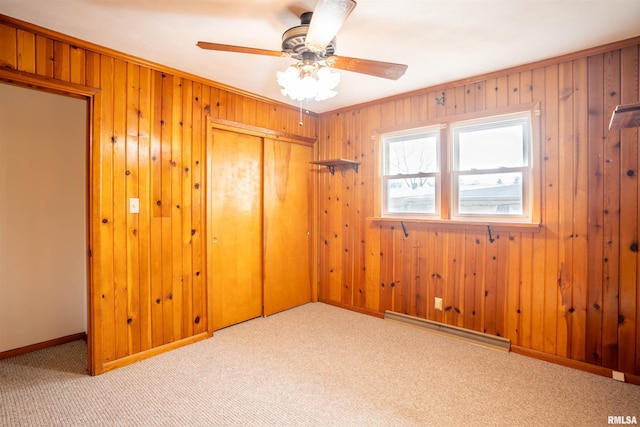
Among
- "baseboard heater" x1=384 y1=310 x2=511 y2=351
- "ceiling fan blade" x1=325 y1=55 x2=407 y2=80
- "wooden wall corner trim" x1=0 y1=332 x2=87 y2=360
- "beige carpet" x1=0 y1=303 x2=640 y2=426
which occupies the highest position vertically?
"ceiling fan blade" x1=325 y1=55 x2=407 y2=80

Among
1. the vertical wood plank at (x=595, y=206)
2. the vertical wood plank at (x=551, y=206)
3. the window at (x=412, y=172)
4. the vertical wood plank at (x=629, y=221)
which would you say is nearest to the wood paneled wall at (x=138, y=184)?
the window at (x=412, y=172)

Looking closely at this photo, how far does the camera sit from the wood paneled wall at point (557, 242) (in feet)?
7.79

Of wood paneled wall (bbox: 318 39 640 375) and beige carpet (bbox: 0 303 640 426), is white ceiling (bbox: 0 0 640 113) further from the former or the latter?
beige carpet (bbox: 0 303 640 426)

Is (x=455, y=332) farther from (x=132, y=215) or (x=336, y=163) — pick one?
(x=132, y=215)

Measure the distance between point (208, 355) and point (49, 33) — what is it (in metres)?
2.65

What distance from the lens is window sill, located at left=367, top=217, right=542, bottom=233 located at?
2721 millimetres

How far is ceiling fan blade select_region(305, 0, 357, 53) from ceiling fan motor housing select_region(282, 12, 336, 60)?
0.25 m

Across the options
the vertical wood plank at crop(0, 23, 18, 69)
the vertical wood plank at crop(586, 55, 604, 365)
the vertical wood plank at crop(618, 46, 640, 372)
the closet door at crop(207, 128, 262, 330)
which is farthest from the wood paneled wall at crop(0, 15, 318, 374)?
the vertical wood plank at crop(618, 46, 640, 372)

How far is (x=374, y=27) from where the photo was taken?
2170 millimetres

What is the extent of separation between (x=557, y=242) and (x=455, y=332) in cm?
121

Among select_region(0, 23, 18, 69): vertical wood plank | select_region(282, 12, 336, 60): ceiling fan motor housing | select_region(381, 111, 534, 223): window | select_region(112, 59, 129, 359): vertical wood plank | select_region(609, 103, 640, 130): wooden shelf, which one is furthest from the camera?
select_region(381, 111, 534, 223): window

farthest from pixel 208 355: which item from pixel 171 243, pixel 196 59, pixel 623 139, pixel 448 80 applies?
pixel 623 139

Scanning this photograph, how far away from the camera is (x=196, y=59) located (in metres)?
2.66

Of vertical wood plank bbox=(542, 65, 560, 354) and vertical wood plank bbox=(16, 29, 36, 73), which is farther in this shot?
vertical wood plank bbox=(542, 65, 560, 354)
